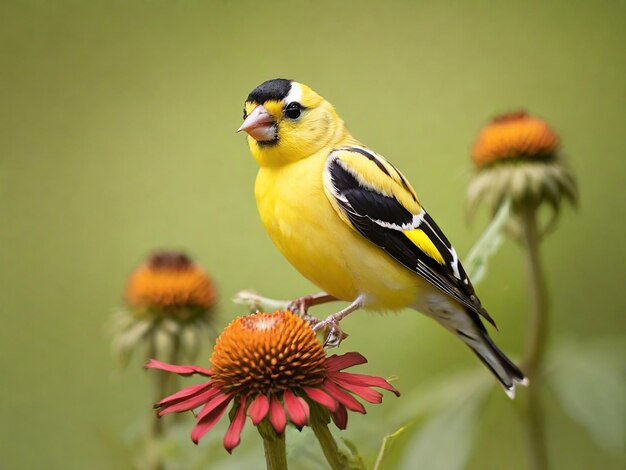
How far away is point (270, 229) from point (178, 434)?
415 millimetres

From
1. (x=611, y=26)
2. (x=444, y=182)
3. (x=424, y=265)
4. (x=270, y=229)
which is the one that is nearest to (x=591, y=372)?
(x=424, y=265)

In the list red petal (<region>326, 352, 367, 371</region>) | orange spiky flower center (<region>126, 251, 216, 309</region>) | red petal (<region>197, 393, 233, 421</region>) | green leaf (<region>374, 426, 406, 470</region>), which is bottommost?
orange spiky flower center (<region>126, 251, 216, 309</region>)

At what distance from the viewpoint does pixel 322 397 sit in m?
0.70

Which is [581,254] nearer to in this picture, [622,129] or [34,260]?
[622,129]

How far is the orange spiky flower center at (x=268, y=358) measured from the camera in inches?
29.3

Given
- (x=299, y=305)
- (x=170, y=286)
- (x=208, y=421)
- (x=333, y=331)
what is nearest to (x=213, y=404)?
(x=208, y=421)

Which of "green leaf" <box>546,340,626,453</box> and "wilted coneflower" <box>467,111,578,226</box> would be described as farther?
"wilted coneflower" <box>467,111,578,226</box>

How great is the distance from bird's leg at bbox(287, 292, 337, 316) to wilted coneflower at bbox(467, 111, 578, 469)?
1.42 feet

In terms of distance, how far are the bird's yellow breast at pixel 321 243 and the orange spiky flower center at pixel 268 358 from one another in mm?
182

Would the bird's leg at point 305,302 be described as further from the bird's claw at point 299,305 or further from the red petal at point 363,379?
the red petal at point 363,379

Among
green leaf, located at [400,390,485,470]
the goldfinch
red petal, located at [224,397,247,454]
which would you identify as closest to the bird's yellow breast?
the goldfinch

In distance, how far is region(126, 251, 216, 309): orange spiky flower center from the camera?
1422 millimetres

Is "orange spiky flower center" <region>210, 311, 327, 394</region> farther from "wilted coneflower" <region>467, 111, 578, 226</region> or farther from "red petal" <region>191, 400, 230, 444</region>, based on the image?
"wilted coneflower" <region>467, 111, 578, 226</region>

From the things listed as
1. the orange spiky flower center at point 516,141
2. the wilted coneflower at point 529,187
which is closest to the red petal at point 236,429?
the wilted coneflower at point 529,187
